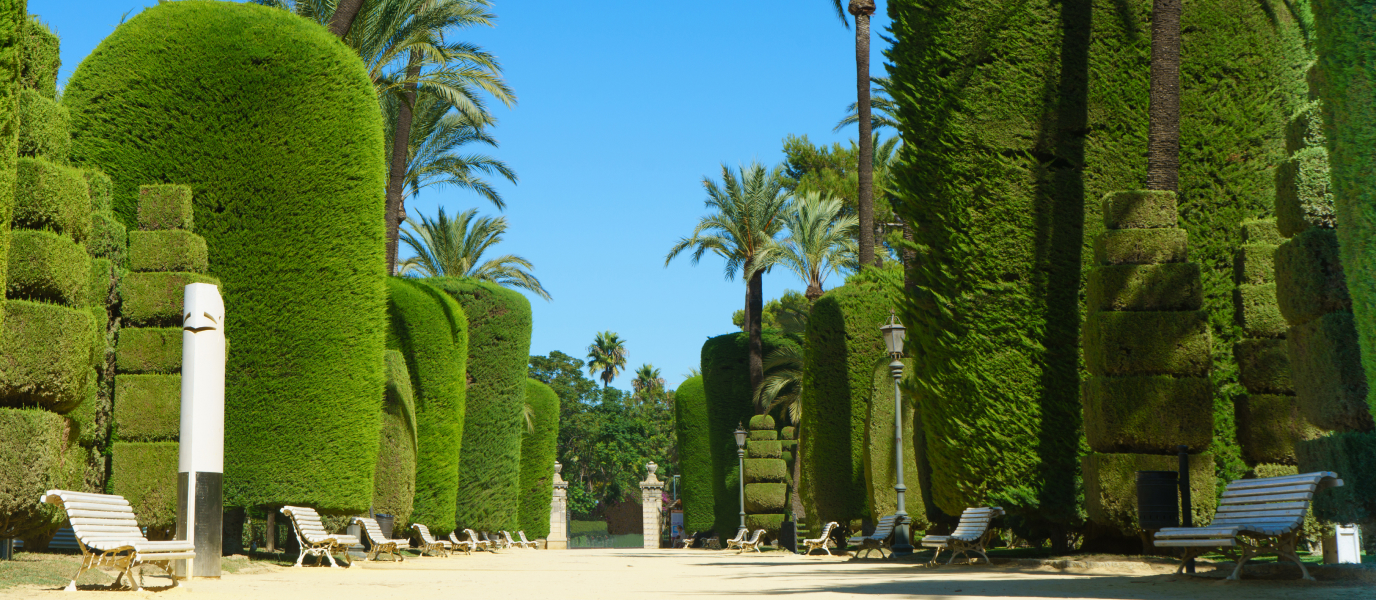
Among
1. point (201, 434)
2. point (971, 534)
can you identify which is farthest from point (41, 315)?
point (971, 534)

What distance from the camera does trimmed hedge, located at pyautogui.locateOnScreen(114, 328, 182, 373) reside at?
12867 millimetres

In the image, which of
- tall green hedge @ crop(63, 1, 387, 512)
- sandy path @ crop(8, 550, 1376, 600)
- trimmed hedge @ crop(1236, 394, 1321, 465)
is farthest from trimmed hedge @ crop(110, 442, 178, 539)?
trimmed hedge @ crop(1236, 394, 1321, 465)

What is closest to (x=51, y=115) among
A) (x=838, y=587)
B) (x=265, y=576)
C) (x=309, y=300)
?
(x=309, y=300)

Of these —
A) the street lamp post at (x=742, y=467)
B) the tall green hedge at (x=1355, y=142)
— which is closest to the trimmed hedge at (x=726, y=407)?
the street lamp post at (x=742, y=467)

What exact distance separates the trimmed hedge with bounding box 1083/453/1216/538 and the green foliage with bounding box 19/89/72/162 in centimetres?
1119

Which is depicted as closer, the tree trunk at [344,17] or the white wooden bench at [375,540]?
the tree trunk at [344,17]

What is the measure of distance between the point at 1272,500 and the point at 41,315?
10930mm

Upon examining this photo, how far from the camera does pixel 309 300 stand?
14.8 metres

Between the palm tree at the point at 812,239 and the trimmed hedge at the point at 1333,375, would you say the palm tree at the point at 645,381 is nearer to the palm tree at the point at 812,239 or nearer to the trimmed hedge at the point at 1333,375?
the palm tree at the point at 812,239

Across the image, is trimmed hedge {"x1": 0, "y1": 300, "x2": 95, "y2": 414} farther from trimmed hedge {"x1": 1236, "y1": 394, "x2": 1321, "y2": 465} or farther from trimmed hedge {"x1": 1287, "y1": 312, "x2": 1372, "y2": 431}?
trimmed hedge {"x1": 1236, "y1": 394, "x2": 1321, "y2": 465}

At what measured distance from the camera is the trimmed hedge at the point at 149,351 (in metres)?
12.9

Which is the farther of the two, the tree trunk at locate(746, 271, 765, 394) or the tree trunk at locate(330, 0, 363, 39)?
the tree trunk at locate(746, 271, 765, 394)

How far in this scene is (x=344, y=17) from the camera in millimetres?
17453

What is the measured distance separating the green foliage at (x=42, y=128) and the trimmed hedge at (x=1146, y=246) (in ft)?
35.8
